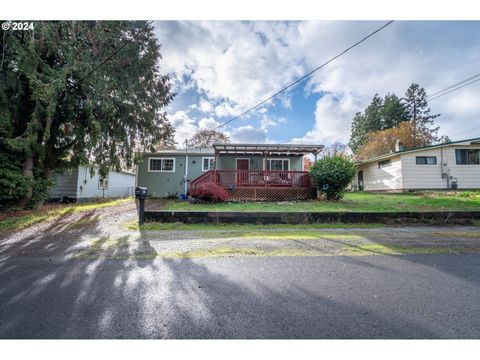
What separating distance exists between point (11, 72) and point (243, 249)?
10.2 meters

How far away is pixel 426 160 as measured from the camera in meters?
15.3

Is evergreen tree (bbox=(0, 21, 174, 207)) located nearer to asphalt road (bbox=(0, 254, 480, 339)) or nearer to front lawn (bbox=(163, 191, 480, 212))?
front lawn (bbox=(163, 191, 480, 212))

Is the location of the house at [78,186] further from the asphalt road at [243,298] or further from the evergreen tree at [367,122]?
the evergreen tree at [367,122]

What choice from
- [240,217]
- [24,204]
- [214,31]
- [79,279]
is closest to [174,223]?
[240,217]

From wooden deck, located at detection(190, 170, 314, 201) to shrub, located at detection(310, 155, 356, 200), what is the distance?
2.58ft

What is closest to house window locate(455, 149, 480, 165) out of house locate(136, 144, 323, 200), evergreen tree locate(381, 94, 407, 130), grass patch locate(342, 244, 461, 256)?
house locate(136, 144, 323, 200)

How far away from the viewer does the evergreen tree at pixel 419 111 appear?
3239cm

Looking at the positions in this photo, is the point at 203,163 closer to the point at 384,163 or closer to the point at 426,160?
the point at 384,163

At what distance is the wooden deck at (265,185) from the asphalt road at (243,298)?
283 inches

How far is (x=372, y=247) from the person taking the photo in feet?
13.7

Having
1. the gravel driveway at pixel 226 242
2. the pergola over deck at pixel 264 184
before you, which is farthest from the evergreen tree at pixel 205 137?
the gravel driveway at pixel 226 242

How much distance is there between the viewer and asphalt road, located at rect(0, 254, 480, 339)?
72.1 inches

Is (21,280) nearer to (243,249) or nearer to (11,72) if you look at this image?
(243,249)

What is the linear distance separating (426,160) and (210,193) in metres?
15.9
